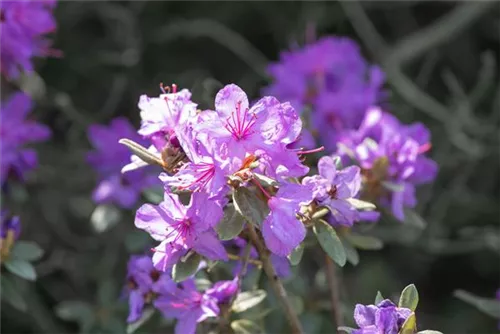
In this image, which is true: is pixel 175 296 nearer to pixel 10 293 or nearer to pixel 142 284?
pixel 142 284

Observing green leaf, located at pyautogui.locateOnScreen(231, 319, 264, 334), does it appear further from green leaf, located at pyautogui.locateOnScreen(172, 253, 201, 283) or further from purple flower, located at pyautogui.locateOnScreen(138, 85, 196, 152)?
purple flower, located at pyautogui.locateOnScreen(138, 85, 196, 152)

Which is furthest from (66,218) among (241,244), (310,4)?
(241,244)

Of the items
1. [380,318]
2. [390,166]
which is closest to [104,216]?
[390,166]

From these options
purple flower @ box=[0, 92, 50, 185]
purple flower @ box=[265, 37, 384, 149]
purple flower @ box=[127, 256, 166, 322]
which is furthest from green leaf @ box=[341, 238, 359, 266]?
purple flower @ box=[0, 92, 50, 185]

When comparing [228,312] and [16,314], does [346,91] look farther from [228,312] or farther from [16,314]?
[16,314]

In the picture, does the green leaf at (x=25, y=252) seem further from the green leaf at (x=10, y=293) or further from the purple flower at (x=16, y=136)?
the purple flower at (x=16, y=136)

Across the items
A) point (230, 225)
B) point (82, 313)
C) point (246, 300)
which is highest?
point (230, 225)
